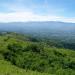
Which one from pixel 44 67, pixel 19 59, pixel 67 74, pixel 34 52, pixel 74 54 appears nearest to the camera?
pixel 67 74

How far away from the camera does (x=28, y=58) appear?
7012cm

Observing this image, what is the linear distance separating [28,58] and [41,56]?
4.80 metres

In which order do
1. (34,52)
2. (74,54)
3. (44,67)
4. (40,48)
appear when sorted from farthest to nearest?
(74,54)
(40,48)
(34,52)
(44,67)

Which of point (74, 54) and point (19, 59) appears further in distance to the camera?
point (74, 54)

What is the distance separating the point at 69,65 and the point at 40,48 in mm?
13763

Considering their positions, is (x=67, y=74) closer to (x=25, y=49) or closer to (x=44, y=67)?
(x=44, y=67)

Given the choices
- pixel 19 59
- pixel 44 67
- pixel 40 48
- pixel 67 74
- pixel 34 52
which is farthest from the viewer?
pixel 40 48

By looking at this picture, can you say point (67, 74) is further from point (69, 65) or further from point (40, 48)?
point (40, 48)

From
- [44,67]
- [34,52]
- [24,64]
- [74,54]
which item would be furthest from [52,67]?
[74,54]

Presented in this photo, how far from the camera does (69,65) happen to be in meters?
70.2

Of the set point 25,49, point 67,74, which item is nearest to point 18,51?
point 25,49

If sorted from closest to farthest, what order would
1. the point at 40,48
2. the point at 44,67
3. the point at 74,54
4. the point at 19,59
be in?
the point at 44,67
the point at 19,59
the point at 40,48
the point at 74,54

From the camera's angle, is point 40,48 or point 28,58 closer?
point 28,58

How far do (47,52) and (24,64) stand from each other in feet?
55.5
